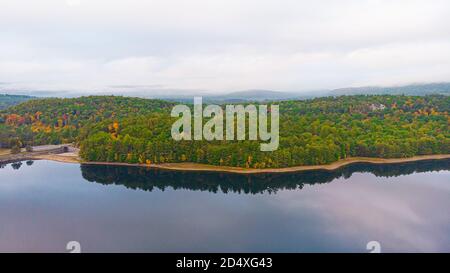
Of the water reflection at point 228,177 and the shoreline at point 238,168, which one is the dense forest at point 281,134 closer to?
the shoreline at point 238,168

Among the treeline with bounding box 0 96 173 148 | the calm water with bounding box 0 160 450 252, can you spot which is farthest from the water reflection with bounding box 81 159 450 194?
the treeline with bounding box 0 96 173 148

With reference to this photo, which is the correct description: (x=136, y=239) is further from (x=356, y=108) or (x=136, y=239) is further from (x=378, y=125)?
(x=356, y=108)

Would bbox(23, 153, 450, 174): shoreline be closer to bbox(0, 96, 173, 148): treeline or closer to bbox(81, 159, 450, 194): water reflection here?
bbox(81, 159, 450, 194): water reflection

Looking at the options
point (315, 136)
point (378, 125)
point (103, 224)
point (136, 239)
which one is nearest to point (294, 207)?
point (136, 239)

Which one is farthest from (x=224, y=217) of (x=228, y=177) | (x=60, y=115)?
(x=60, y=115)

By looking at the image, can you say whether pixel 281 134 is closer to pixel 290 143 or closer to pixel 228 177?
pixel 290 143

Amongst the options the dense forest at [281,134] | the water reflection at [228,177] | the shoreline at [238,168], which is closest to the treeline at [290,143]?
the dense forest at [281,134]
